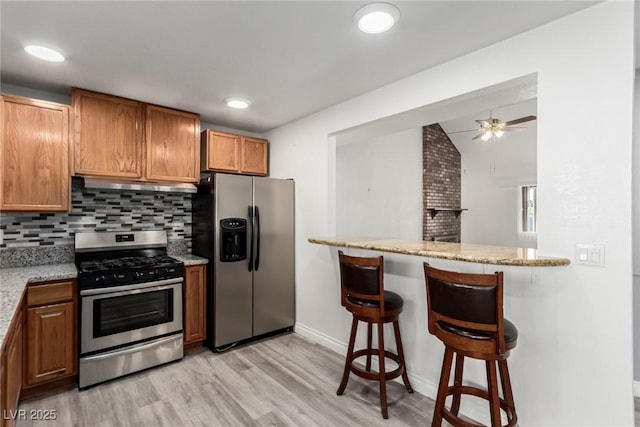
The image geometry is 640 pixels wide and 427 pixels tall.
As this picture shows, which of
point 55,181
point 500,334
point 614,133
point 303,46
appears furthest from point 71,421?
point 614,133

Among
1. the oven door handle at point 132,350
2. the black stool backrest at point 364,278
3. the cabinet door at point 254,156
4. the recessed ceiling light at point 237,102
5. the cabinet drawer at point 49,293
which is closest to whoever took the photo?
the black stool backrest at point 364,278

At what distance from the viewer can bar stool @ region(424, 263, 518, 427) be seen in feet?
5.10

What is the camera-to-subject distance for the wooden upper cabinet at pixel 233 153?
3467 millimetres

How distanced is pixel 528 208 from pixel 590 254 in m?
5.82

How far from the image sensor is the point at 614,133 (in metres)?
1.57

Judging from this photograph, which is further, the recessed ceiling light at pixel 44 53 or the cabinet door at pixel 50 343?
the cabinet door at pixel 50 343

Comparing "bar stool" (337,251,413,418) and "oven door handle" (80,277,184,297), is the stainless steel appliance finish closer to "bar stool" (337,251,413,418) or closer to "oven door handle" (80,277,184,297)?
"oven door handle" (80,277,184,297)

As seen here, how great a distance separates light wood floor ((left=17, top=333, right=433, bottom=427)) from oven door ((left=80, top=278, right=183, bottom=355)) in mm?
343

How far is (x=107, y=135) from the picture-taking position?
9.19ft

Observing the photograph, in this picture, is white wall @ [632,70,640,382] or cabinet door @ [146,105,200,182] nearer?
white wall @ [632,70,640,382]

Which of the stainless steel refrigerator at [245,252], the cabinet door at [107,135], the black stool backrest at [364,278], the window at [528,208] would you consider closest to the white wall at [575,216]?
the black stool backrest at [364,278]

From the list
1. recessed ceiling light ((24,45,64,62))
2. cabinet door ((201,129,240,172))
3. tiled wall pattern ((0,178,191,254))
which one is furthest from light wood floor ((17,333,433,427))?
recessed ceiling light ((24,45,64,62))

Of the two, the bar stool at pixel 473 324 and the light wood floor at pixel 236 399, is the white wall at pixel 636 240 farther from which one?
the light wood floor at pixel 236 399

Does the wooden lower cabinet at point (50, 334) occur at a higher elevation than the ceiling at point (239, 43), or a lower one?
lower
